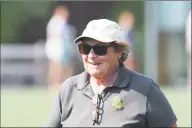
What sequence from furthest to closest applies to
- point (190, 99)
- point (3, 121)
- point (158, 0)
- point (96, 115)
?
point (158, 0) → point (190, 99) → point (3, 121) → point (96, 115)

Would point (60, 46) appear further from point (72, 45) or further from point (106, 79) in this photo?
point (106, 79)

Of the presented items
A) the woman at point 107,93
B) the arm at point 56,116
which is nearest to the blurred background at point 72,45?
the arm at point 56,116

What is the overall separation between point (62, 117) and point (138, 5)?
13.8m

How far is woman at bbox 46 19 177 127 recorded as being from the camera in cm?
439

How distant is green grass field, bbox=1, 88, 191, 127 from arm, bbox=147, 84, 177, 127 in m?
5.50

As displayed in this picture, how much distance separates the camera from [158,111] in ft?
14.6

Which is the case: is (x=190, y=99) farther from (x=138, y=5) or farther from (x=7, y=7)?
(x=7, y=7)

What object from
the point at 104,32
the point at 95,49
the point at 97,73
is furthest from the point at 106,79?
the point at 104,32

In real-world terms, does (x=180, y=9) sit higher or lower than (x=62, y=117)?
higher

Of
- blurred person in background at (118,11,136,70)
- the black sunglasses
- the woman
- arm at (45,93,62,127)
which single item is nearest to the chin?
the woman

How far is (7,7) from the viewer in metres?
18.9

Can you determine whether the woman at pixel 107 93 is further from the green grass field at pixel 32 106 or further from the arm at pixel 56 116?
the green grass field at pixel 32 106

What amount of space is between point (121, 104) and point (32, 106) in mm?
8658

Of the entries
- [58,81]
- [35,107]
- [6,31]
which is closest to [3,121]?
[35,107]
